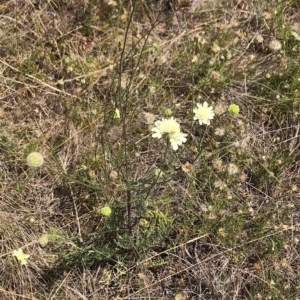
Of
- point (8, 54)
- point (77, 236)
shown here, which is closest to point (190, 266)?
point (77, 236)

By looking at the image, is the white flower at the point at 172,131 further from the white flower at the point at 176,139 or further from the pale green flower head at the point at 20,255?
the pale green flower head at the point at 20,255

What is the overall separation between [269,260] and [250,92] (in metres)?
0.77

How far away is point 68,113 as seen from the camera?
2326 mm

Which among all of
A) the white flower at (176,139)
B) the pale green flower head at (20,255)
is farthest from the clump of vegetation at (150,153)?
the white flower at (176,139)

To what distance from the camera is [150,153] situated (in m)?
2.27

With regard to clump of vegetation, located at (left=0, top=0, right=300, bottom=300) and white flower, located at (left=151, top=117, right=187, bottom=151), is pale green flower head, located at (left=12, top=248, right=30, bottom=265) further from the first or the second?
white flower, located at (left=151, top=117, right=187, bottom=151)

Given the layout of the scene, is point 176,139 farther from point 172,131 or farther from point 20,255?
point 20,255

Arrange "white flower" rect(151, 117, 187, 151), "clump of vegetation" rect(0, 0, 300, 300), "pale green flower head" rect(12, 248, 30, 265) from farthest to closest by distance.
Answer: "clump of vegetation" rect(0, 0, 300, 300), "pale green flower head" rect(12, 248, 30, 265), "white flower" rect(151, 117, 187, 151)

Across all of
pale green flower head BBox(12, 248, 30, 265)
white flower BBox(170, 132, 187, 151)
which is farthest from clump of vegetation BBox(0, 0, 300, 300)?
white flower BBox(170, 132, 187, 151)

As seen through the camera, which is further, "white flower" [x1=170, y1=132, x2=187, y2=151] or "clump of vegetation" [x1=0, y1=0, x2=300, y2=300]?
"clump of vegetation" [x1=0, y1=0, x2=300, y2=300]

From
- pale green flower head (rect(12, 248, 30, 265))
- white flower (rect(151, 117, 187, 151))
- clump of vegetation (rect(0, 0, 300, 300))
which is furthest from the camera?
clump of vegetation (rect(0, 0, 300, 300))

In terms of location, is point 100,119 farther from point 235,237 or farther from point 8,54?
point 235,237

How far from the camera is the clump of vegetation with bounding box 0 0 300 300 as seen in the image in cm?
206

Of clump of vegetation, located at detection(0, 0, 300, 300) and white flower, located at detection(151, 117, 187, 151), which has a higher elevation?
white flower, located at detection(151, 117, 187, 151)
